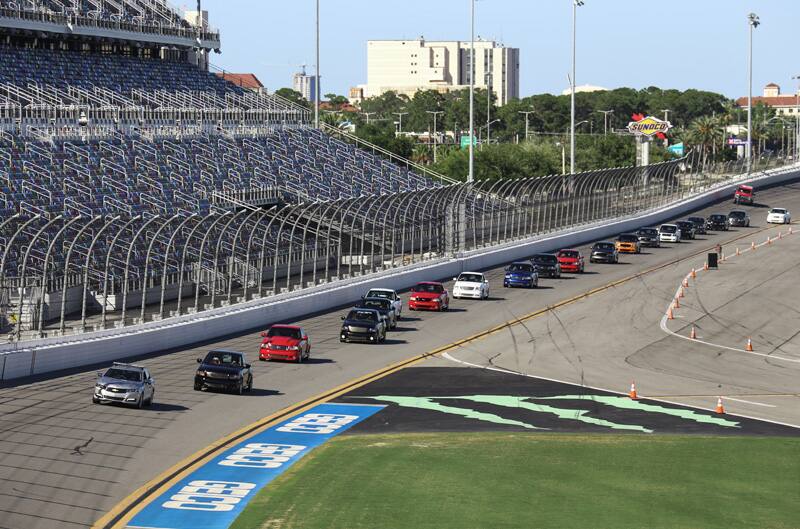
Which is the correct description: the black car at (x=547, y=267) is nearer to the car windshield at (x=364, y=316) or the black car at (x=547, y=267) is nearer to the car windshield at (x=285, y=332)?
the car windshield at (x=364, y=316)

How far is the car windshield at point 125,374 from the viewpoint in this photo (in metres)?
35.3

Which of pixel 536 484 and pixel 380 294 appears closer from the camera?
pixel 536 484

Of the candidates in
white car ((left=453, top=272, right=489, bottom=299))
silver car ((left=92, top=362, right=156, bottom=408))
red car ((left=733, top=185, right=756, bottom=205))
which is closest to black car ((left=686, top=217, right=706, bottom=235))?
red car ((left=733, top=185, right=756, bottom=205))

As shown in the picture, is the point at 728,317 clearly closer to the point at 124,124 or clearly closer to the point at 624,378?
the point at 624,378

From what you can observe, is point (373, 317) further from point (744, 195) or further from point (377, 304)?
point (744, 195)

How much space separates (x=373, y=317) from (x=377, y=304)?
12.9 ft

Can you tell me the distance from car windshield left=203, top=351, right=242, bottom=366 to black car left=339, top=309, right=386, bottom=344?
10549 millimetres

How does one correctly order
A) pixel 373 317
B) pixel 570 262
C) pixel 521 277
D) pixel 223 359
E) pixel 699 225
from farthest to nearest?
1. pixel 699 225
2. pixel 570 262
3. pixel 521 277
4. pixel 373 317
5. pixel 223 359

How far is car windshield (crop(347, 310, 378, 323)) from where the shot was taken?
49569 millimetres

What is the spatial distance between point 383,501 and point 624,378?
17.6 meters

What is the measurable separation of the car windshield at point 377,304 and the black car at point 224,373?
1462 cm

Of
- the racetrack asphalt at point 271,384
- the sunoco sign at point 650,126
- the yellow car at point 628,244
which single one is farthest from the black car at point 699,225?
the sunoco sign at point 650,126

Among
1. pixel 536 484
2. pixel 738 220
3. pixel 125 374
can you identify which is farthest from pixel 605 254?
pixel 536 484

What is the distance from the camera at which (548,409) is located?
38156 mm
